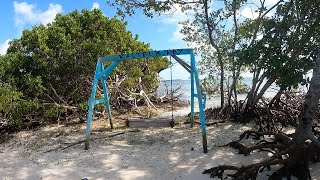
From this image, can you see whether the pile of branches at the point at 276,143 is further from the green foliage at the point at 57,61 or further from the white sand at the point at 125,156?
the green foliage at the point at 57,61

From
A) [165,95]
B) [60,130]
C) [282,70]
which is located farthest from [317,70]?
[165,95]

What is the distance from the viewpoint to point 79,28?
Answer: 35.9 ft

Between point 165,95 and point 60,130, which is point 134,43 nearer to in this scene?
point 165,95

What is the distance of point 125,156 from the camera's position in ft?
21.6

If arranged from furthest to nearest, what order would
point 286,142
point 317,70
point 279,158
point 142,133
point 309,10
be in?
point 142,133 < point 309,10 < point 286,142 < point 279,158 < point 317,70

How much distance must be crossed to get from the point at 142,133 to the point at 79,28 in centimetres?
455

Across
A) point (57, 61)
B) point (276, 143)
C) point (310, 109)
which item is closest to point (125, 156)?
point (276, 143)

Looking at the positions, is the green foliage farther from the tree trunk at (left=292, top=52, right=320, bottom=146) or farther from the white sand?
the tree trunk at (left=292, top=52, right=320, bottom=146)

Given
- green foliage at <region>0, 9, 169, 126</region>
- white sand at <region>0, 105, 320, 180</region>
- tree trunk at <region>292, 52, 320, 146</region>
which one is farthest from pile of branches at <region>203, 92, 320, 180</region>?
green foliage at <region>0, 9, 169, 126</region>

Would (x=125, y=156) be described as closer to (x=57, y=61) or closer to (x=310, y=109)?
(x=310, y=109)

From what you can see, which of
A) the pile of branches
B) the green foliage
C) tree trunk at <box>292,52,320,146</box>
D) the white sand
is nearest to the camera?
tree trunk at <box>292,52,320,146</box>

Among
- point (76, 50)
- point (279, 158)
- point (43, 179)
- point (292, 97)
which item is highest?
point (76, 50)

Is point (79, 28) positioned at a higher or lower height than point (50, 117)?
higher

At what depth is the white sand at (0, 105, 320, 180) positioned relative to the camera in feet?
18.9
